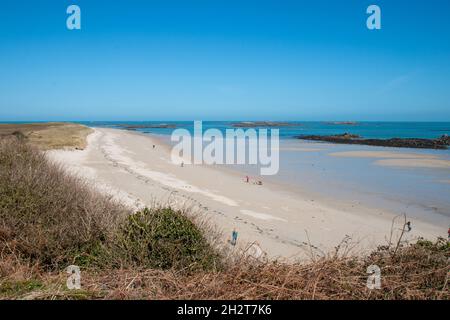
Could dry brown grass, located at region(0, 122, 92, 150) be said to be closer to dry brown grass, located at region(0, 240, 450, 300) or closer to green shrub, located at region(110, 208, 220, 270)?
green shrub, located at region(110, 208, 220, 270)

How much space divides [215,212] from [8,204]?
28.7 feet

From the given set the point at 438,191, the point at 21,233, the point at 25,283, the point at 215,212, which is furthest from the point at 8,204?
the point at 438,191

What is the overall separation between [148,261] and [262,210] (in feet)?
34.5

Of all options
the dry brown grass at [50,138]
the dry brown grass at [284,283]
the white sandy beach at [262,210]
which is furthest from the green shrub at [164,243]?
the dry brown grass at [50,138]

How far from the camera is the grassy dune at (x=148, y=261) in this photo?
131 inches

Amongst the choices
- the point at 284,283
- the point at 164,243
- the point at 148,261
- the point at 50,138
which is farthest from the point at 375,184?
the point at 50,138

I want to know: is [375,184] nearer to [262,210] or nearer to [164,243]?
[262,210]

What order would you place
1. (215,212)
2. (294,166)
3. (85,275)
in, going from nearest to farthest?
(85,275) → (215,212) → (294,166)

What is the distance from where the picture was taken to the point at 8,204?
6051mm

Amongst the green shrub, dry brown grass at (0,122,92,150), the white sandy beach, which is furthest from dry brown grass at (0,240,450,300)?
dry brown grass at (0,122,92,150)

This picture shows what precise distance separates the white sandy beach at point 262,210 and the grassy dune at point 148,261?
1.54 m
